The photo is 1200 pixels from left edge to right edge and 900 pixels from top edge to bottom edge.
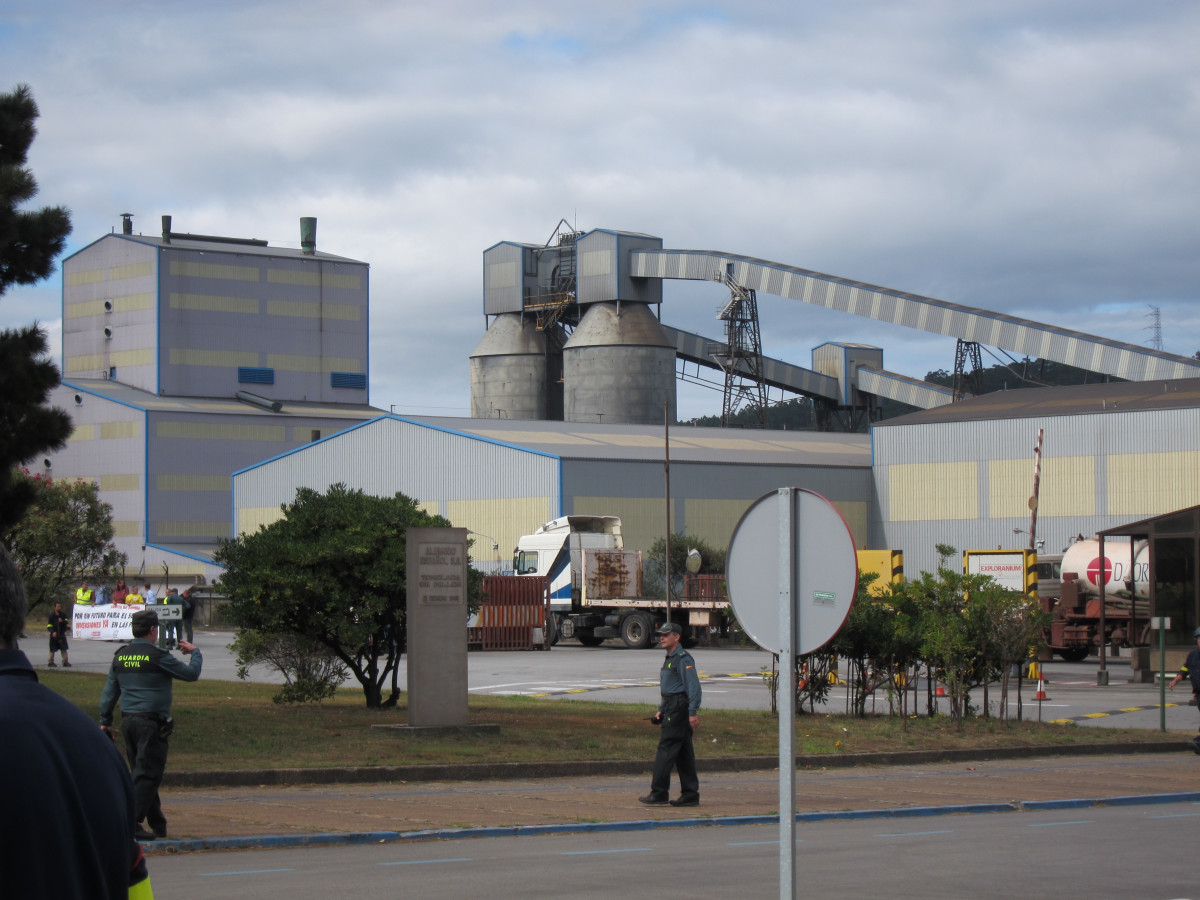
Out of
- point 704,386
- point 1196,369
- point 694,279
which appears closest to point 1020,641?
point 1196,369

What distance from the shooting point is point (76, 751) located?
2.95 metres

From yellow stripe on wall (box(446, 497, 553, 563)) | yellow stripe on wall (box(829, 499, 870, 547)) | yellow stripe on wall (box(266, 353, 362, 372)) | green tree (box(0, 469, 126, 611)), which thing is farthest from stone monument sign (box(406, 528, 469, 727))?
yellow stripe on wall (box(266, 353, 362, 372))

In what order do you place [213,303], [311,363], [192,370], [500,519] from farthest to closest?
[311,363], [213,303], [192,370], [500,519]

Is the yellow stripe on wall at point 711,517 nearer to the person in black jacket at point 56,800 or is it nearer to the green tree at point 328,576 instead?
the green tree at point 328,576

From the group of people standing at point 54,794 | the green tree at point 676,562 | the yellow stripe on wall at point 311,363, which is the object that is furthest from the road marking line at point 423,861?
the yellow stripe on wall at point 311,363

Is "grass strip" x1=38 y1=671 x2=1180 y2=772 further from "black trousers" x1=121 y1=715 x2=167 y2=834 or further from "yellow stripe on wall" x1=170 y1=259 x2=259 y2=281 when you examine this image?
"yellow stripe on wall" x1=170 y1=259 x2=259 y2=281

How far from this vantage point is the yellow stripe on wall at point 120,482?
77938 millimetres

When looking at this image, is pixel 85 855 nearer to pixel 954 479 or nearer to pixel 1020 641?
pixel 1020 641

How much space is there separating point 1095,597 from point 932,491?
78.7ft

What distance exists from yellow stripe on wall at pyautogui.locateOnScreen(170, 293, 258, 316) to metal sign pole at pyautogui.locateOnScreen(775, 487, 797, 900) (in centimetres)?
7879

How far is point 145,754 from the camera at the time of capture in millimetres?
11289

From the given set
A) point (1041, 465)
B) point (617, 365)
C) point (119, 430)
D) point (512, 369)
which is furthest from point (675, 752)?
point (512, 369)

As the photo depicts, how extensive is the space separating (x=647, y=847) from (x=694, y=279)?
66.4m

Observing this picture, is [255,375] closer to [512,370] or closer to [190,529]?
[190,529]
